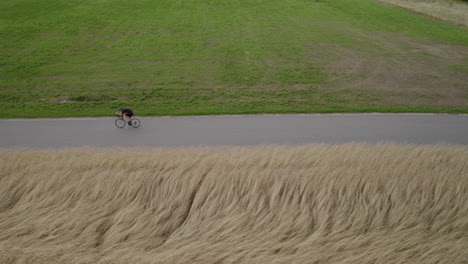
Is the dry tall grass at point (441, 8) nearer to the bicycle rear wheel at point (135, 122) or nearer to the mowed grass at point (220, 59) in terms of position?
the mowed grass at point (220, 59)

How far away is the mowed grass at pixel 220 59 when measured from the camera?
9.91 m

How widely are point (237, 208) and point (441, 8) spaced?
1342 inches

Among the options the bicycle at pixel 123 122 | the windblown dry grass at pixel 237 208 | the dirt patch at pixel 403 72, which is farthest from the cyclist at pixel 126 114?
the dirt patch at pixel 403 72

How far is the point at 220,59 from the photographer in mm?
14367

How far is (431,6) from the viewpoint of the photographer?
89.7ft

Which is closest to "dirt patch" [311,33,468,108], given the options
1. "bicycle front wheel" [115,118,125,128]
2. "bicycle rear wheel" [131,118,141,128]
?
"bicycle rear wheel" [131,118,141,128]

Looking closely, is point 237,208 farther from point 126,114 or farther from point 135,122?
point 135,122

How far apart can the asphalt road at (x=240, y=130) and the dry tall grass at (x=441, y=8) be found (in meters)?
21.1

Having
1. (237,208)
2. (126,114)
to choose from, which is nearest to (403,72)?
(126,114)

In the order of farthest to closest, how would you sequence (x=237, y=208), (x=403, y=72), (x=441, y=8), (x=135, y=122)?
(x=441, y=8) → (x=403, y=72) → (x=135, y=122) → (x=237, y=208)

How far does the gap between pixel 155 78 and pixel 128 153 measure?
367 inches

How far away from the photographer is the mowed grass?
32.5 feet

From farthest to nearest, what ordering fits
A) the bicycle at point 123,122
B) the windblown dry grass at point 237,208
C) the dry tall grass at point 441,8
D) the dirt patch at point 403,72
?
the dry tall grass at point 441,8, the dirt patch at point 403,72, the bicycle at point 123,122, the windblown dry grass at point 237,208

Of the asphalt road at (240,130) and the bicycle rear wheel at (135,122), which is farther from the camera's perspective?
the bicycle rear wheel at (135,122)
